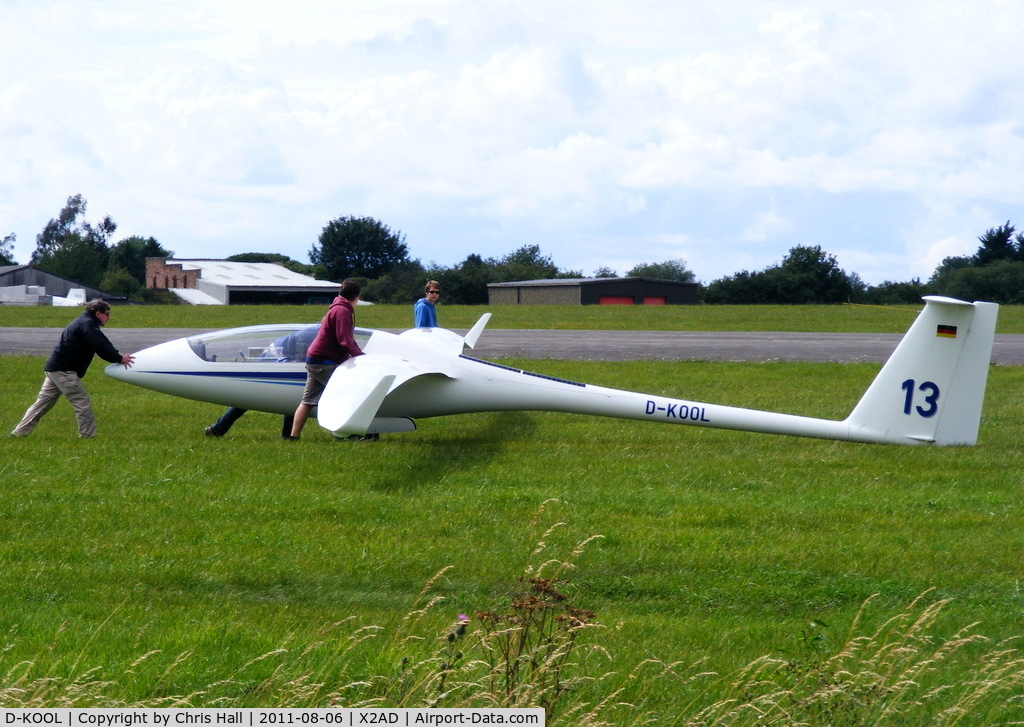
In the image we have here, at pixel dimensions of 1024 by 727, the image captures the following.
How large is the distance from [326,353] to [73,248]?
386 feet

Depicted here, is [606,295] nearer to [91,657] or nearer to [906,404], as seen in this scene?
[906,404]

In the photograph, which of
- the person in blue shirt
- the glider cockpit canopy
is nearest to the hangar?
the person in blue shirt

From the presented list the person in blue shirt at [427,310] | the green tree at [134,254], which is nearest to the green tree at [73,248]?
the green tree at [134,254]

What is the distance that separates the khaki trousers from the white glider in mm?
753

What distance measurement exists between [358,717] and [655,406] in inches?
352

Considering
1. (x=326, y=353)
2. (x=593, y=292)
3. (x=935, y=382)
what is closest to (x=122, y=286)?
(x=593, y=292)

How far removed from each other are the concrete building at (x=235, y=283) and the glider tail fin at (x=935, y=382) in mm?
30926

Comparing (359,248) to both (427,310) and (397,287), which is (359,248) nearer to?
(397,287)

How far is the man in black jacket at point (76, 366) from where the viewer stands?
12.6 m

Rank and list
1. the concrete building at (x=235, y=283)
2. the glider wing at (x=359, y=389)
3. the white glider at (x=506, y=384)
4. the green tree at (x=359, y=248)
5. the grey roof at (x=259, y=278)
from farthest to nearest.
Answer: the green tree at (x=359, y=248), the concrete building at (x=235, y=283), the grey roof at (x=259, y=278), the white glider at (x=506, y=384), the glider wing at (x=359, y=389)

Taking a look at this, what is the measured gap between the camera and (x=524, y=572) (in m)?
6.87

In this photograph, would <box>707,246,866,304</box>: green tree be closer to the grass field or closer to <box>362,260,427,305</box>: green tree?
<box>362,260,427,305</box>: green tree

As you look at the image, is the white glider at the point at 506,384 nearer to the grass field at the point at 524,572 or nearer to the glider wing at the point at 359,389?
the glider wing at the point at 359,389

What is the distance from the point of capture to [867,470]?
11188 mm
